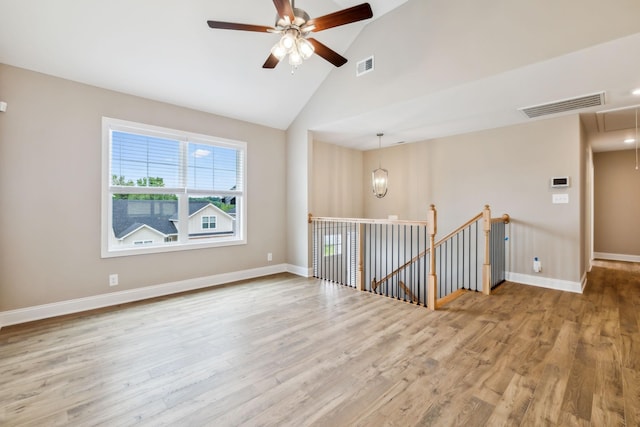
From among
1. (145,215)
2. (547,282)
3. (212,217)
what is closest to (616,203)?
(547,282)

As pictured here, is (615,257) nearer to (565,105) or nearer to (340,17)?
(565,105)

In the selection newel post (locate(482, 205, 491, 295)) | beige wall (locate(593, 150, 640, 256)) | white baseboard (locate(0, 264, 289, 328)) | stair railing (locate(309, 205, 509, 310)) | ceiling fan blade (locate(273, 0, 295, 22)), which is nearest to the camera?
ceiling fan blade (locate(273, 0, 295, 22))

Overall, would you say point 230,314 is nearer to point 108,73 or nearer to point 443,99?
point 108,73

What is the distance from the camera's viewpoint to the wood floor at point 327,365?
1.76 metres

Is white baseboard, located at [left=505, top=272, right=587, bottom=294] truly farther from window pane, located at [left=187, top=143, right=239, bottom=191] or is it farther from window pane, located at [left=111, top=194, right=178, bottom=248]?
window pane, located at [left=111, top=194, right=178, bottom=248]

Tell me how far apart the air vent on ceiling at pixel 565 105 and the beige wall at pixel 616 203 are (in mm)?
4407

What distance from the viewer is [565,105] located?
367 centimetres

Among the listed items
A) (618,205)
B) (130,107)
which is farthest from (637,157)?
(130,107)

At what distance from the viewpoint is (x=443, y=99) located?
3541 millimetres

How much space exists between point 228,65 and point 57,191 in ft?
8.44

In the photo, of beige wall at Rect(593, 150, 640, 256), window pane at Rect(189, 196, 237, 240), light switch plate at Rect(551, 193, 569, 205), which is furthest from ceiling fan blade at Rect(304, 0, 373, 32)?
beige wall at Rect(593, 150, 640, 256)

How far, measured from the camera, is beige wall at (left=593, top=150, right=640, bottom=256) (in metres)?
6.41

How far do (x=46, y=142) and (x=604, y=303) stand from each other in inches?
280

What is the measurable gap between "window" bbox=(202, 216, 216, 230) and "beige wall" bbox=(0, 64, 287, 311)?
599mm
